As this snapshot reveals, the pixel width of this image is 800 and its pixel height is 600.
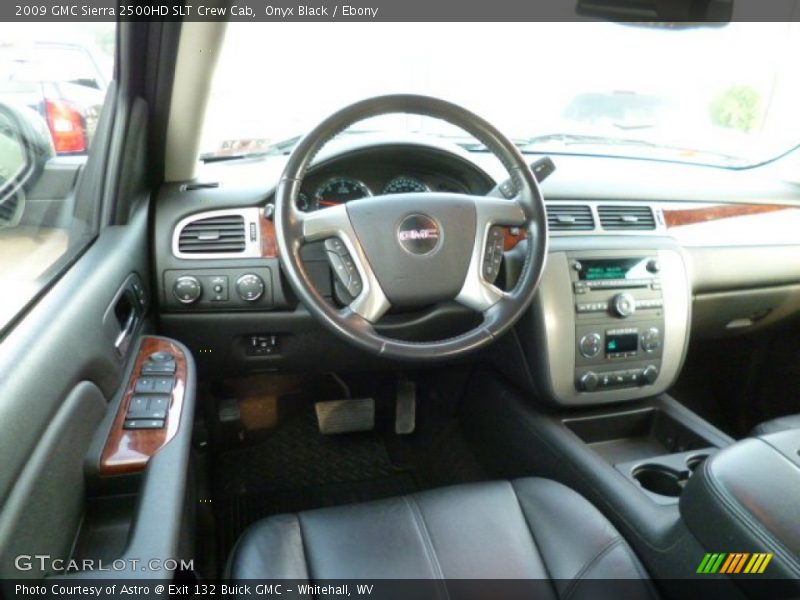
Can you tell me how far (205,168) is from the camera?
6.48 feet

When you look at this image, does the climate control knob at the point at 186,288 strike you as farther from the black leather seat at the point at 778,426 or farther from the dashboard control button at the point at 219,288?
the black leather seat at the point at 778,426

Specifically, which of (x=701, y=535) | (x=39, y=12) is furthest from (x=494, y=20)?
(x=701, y=535)

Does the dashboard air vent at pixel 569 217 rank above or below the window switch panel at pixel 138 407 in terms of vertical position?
above

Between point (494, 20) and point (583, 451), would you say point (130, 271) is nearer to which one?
point (583, 451)

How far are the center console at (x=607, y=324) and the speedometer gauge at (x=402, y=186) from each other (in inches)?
18.3

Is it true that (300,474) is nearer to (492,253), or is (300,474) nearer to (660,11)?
(492,253)

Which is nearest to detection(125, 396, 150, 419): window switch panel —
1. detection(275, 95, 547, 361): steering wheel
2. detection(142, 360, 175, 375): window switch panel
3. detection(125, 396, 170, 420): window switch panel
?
detection(125, 396, 170, 420): window switch panel

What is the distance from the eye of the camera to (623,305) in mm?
1836

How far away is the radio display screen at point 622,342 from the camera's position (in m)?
1.85

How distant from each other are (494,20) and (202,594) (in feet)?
6.17

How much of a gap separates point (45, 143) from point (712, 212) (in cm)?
210

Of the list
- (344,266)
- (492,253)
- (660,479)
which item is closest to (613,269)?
(492,253)

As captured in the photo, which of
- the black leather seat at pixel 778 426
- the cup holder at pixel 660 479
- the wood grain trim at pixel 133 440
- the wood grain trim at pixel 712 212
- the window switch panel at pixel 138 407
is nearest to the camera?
the wood grain trim at pixel 133 440

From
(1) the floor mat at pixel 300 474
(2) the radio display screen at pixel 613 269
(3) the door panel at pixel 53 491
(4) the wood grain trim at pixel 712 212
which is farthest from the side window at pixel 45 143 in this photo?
(4) the wood grain trim at pixel 712 212
